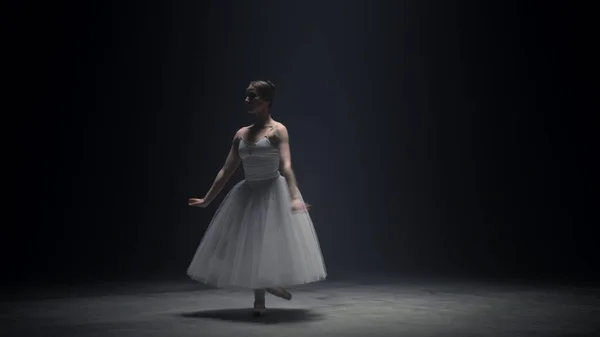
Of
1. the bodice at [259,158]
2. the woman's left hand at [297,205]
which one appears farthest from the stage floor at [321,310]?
the bodice at [259,158]

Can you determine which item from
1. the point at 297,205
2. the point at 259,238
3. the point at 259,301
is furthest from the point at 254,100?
the point at 259,301

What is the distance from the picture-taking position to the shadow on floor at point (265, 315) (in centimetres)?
386

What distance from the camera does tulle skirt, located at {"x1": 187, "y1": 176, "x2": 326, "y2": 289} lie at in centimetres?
383

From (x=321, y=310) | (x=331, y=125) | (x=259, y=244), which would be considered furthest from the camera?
(x=331, y=125)

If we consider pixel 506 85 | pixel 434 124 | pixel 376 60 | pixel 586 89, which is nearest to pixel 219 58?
pixel 376 60

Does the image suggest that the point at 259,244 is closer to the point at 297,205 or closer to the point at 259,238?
the point at 259,238

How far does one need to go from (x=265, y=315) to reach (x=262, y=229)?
0.42m

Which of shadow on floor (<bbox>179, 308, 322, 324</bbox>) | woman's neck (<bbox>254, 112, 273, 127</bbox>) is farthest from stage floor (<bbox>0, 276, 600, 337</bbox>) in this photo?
woman's neck (<bbox>254, 112, 273, 127</bbox>)

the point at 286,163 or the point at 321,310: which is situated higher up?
the point at 286,163

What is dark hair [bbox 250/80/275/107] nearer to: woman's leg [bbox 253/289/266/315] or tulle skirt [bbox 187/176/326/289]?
tulle skirt [bbox 187/176/326/289]

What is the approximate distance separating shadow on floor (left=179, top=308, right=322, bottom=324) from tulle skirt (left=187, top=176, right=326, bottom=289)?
17cm

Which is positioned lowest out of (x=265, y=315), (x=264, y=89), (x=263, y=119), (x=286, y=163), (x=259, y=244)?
Result: (x=265, y=315)

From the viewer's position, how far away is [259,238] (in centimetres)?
391

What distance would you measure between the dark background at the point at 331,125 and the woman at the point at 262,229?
6.74 ft
